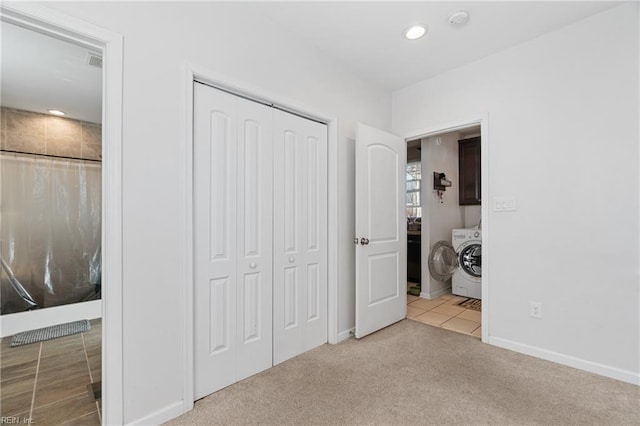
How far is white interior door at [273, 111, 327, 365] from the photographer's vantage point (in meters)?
2.18

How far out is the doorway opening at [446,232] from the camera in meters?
3.79

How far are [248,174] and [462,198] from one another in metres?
3.86

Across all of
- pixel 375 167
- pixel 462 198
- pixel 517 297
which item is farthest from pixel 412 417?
pixel 462 198

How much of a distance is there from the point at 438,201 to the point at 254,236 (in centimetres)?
317

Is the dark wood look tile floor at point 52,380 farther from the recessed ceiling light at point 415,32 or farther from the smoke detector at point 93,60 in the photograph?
the recessed ceiling light at point 415,32

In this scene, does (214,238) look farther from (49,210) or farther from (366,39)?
(49,210)

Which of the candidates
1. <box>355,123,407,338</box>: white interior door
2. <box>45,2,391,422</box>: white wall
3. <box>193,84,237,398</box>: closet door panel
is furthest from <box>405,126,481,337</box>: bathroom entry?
<box>45,2,391,422</box>: white wall

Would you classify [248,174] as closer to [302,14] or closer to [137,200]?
[137,200]

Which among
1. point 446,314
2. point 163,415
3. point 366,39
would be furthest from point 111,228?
point 446,314

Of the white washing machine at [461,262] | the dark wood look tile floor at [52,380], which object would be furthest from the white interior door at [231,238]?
the white washing machine at [461,262]

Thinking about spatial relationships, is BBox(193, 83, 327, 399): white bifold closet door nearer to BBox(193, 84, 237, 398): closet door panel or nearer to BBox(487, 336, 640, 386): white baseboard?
BBox(193, 84, 237, 398): closet door panel

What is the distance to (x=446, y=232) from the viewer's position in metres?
4.41

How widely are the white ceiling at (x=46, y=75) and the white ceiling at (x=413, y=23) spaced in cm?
149

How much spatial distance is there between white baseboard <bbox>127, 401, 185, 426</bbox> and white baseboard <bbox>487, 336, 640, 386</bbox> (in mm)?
2450
